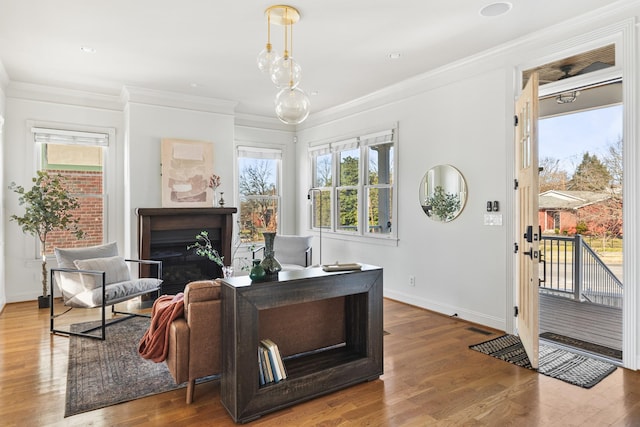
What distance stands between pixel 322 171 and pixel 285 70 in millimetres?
4074

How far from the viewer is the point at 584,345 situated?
3.77 m

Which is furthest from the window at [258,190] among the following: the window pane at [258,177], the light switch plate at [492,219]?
the light switch plate at [492,219]

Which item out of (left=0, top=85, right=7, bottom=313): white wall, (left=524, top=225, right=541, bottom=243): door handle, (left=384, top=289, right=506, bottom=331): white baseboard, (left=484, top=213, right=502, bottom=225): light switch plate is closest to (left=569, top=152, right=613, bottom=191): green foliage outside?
(left=484, top=213, right=502, bottom=225): light switch plate

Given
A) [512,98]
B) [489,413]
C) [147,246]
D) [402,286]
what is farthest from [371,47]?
[147,246]

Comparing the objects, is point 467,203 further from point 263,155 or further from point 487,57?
point 263,155

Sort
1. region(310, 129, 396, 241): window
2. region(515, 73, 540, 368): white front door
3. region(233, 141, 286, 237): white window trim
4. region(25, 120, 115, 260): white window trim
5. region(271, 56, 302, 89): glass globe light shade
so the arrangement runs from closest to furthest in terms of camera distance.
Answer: region(271, 56, 302, 89): glass globe light shade
region(515, 73, 540, 368): white front door
region(25, 120, 115, 260): white window trim
region(310, 129, 396, 241): window
region(233, 141, 286, 237): white window trim

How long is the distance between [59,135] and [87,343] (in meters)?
3.18

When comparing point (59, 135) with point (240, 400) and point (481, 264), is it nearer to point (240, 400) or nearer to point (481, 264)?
point (240, 400)

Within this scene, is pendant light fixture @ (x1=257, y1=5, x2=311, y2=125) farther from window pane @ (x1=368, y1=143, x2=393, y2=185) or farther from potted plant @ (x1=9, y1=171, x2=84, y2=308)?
potted plant @ (x1=9, y1=171, x2=84, y2=308)

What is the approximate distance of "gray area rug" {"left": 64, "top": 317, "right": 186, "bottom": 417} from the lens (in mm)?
2658

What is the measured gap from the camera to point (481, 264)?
4.29 meters

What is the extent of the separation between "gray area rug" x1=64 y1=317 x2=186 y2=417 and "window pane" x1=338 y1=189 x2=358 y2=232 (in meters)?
3.45

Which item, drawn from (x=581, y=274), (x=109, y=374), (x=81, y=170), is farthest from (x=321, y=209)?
(x=109, y=374)

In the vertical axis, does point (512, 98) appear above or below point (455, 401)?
above
